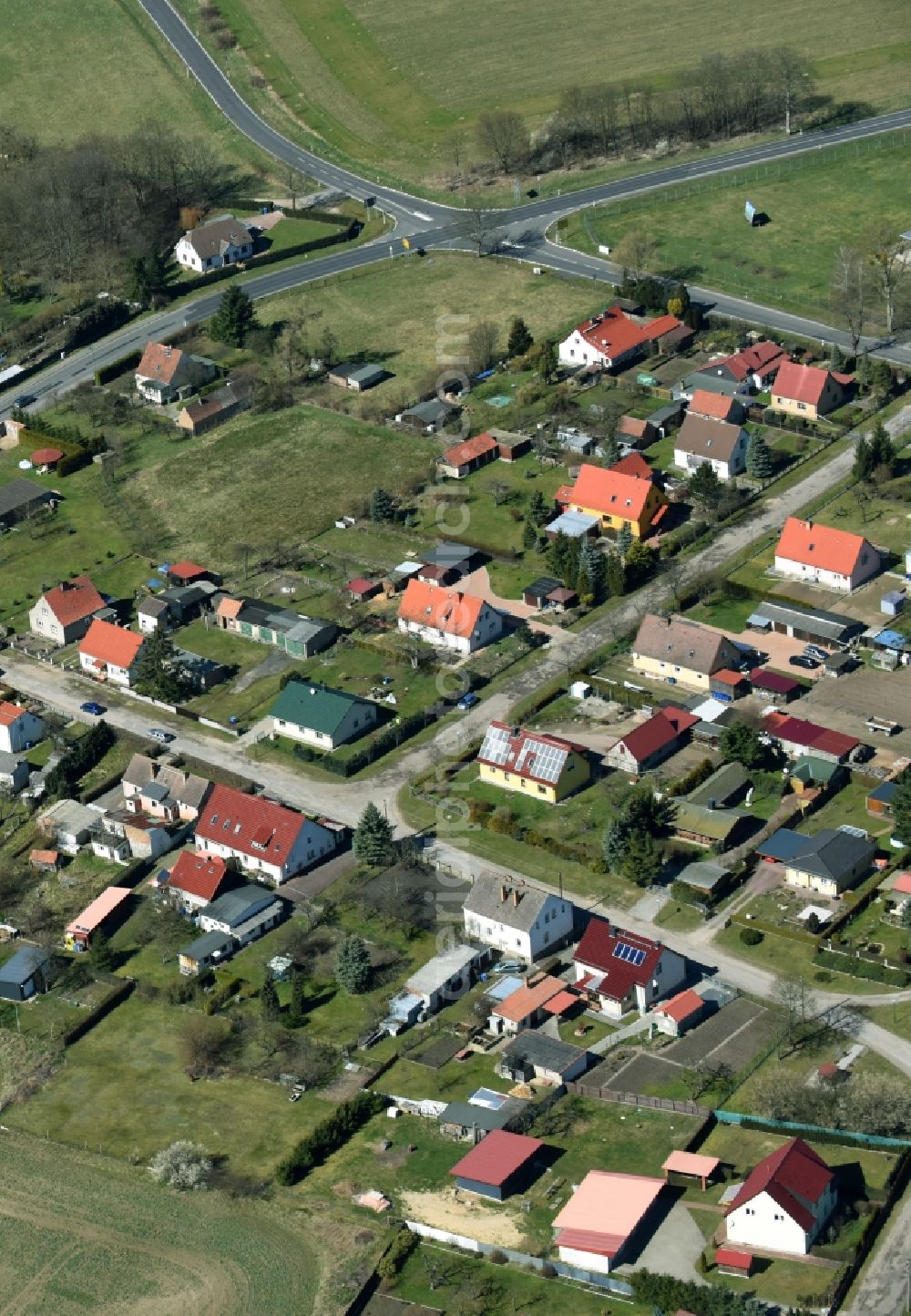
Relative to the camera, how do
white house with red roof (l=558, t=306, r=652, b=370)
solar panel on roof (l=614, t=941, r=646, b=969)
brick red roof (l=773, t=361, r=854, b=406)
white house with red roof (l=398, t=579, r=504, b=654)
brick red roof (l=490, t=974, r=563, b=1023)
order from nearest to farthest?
brick red roof (l=490, t=974, r=563, b=1023), solar panel on roof (l=614, t=941, r=646, b=969), white house with red roof (l=398, t=579, r=504, b=654), brick red roof (l=773, t=361, r=854, b=406), white house with red roof (l=558, t=306, r=652, b=370)

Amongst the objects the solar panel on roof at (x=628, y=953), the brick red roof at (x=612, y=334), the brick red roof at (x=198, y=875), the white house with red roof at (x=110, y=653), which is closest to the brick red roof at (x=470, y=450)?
the brick red roof at (x=612, y=334)

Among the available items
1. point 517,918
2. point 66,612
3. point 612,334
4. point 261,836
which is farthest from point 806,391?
point 517,918

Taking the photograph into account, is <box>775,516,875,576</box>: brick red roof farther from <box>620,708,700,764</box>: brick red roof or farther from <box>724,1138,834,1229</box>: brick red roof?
<box>724,1138,834,1229</box>: brick red roof

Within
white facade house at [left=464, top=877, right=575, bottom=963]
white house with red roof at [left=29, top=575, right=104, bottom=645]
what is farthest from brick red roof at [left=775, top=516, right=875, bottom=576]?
white house with red roof at [left=29, top=575, right=104, bottom=645]

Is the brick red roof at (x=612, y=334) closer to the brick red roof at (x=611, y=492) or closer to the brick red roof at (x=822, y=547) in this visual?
the brick red roof at (x=611, y=492)

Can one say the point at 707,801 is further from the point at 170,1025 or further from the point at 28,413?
the point at 28,413

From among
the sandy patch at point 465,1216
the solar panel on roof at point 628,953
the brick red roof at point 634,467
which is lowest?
the sandy patch at point 465,1216

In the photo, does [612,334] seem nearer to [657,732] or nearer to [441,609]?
[441,609]
